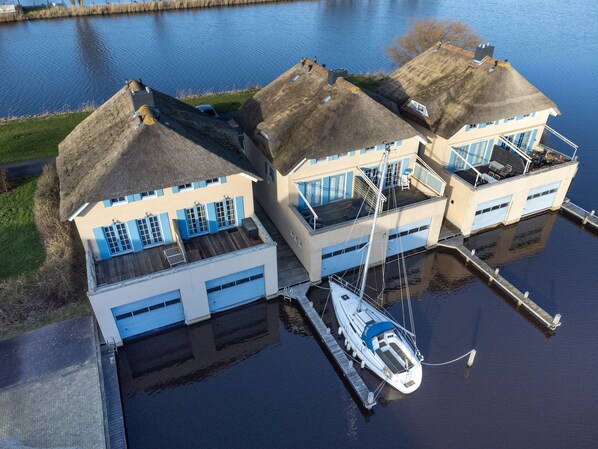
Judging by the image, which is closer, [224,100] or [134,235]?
[134,235]

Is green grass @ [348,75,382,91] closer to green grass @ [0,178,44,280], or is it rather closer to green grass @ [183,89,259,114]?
green grass @ [183,89,259,114]

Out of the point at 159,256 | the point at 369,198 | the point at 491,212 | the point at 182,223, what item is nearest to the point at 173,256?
the point at 159,256

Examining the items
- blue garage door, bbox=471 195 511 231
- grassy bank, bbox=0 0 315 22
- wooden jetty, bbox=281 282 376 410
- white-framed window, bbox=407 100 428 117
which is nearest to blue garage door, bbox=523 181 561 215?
blue garage door, bbox=471 195 511 231

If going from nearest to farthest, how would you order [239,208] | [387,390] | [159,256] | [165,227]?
[387,390] → [159,256] → [165,227] → [239,208]

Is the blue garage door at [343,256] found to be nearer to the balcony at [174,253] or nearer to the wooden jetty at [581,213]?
the balcony at [174,253]

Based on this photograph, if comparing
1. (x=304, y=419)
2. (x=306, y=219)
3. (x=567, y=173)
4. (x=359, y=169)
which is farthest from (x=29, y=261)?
(x=567, y=173)

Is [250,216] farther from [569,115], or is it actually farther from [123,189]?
[569,115]

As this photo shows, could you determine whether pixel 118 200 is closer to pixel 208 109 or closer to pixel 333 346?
pixel 333 346
